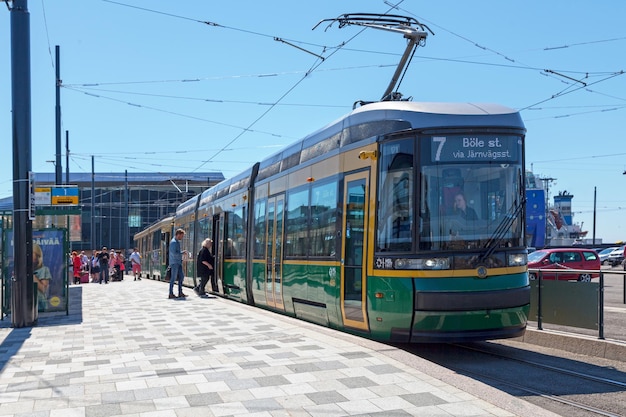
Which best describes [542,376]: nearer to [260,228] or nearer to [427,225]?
[427,225]

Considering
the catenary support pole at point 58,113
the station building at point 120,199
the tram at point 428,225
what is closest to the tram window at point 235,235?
the tram at point 428,225

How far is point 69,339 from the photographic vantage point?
10273 mm

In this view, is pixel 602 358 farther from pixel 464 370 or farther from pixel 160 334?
pixel 160 334

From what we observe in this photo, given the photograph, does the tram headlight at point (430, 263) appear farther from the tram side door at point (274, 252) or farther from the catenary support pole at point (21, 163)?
the catenary support pole at point (21, 163)

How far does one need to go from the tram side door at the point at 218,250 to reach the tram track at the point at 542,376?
911cm

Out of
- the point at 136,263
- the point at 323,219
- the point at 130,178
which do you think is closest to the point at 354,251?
the point at 323,219

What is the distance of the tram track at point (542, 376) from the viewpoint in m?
6.36

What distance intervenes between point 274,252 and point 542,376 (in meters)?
6.30

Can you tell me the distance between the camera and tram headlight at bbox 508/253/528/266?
8445 mm

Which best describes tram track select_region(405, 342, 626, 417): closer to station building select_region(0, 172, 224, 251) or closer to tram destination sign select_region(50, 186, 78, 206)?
tram destination sign select_region(50, 186, 78, 206)

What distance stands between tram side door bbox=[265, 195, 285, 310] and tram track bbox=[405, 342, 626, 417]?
3.87 m

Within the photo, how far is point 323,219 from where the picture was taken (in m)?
10.5

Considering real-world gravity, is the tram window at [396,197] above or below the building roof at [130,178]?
below

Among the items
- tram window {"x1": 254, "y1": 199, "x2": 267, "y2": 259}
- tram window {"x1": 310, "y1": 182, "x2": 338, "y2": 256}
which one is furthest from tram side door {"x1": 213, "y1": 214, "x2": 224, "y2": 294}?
tram window {"x1": 310, "y1": 182, "x2": 338, "y2": 256}
